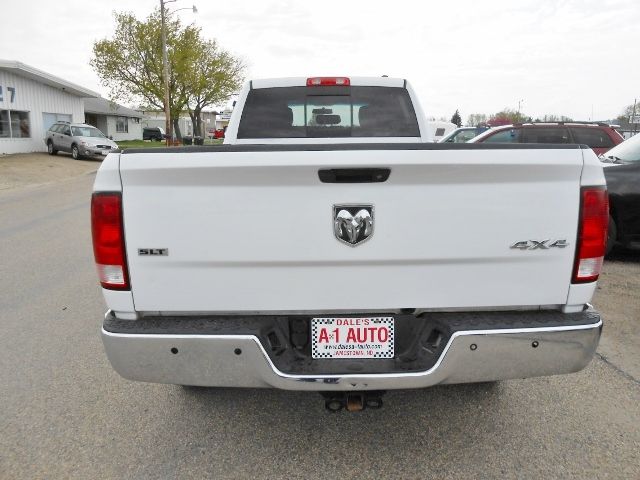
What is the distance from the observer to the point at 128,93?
42.3 m

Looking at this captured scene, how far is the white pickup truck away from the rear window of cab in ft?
7.92

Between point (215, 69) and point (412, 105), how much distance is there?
152 feet

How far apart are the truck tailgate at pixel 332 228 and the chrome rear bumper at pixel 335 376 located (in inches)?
6.9

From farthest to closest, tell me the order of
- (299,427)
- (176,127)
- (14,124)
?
(176,127), (14,124), (299,427)

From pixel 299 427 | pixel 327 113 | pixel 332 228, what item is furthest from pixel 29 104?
pixel 332 228

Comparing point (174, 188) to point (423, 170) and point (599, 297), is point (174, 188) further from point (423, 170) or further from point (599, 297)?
point (599, 297)

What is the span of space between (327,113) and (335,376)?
2.95 metres

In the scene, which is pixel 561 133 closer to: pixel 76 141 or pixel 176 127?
pixel 76 141

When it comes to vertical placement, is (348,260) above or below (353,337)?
above

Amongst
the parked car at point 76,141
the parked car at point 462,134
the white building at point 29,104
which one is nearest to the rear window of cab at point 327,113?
the parked car at point 462,134

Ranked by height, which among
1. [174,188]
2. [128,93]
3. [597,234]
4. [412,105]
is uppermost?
[128,93]

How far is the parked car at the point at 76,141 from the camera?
995 inches

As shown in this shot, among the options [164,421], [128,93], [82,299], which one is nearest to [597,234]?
[164,421]

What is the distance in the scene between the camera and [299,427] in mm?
2885
